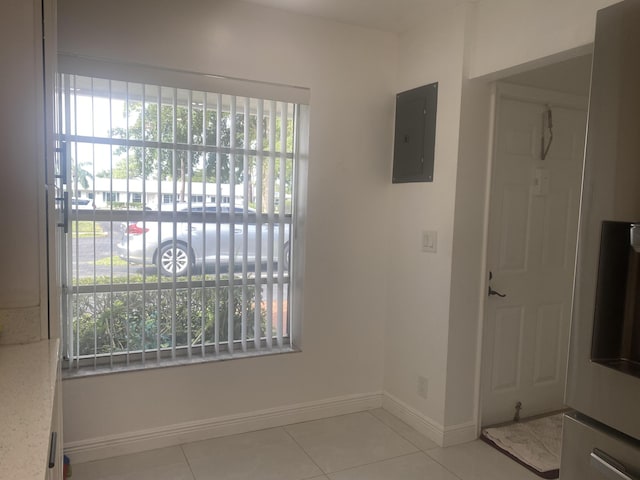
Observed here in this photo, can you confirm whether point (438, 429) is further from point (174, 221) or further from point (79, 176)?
point (79, 176)

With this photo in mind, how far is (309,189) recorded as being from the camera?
9.22 ft

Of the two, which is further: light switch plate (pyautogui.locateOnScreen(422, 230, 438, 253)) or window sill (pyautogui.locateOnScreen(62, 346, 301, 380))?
light switch plate (pyautogui.locateOnScreen(422, 230, 438, 253))

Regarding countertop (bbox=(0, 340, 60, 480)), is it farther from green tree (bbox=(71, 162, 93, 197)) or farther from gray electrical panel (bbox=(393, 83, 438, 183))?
gray electrical panel (bbox=(393, 83, 438, 183))

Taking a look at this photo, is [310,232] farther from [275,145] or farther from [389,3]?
[389,3]

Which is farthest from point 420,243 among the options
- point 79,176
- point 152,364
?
point 79,176

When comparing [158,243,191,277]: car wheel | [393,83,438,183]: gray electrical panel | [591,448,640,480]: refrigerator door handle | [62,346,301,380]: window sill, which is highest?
[393,83,438,183]: gray electrical panel

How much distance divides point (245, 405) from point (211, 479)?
0.53 m

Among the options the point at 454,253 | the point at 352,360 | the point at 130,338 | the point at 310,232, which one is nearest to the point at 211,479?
the point at 130,338

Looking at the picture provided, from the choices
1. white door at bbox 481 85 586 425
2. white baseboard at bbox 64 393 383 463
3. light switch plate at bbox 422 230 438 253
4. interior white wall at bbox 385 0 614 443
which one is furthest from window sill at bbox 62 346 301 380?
white door at bbox 481 85 586 425

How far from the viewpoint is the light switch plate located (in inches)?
106

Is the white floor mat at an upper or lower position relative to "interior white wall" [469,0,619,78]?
lower

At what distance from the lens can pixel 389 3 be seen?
2.51m

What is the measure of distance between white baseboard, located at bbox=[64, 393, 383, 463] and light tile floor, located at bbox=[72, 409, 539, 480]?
40mm

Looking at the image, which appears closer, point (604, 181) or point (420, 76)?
point (604, 181)
